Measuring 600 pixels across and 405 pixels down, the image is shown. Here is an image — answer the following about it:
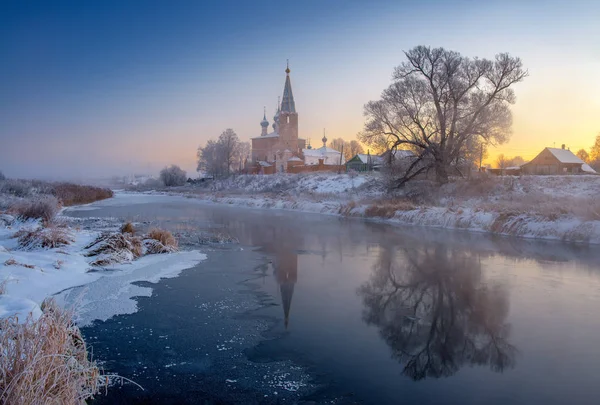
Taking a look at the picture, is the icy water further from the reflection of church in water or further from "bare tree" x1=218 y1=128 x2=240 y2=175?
"bare tree" x1=218 y1=128 x2=240 y2=175

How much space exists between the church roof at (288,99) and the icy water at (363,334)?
77917 mm

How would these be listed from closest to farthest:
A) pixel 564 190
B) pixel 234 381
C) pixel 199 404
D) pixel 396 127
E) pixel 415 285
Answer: pixel 199 404, pixel 234 381, pixel 415 285, pixel 564 190, pixel 396 127

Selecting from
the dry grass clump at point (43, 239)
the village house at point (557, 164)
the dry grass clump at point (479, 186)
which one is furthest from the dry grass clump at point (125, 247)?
the village house at point (557, 164)

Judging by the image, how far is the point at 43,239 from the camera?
13203 millimetres

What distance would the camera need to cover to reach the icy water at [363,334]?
17.4 feet

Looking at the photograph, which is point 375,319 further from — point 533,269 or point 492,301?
point 533,269

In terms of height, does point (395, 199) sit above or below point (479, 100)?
below

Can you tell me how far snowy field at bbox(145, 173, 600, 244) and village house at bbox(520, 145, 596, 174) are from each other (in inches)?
Result: 721

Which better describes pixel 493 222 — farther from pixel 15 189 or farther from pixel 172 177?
pixel 172 177

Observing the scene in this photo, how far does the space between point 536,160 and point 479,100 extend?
27.9 meters

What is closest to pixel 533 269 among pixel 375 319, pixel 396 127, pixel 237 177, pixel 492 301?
pixel 492 301

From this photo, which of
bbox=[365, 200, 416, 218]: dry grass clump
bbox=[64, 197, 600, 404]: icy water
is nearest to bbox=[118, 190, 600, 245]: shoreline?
bbox=[365, 200, 416, 218]: dry grass clump

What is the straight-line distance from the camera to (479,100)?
31.3 m

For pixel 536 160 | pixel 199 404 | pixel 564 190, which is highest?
pixel 536 160
